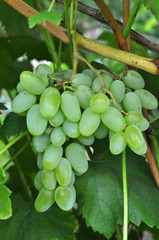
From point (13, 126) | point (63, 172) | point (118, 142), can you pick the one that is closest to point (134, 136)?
point (118, 142)

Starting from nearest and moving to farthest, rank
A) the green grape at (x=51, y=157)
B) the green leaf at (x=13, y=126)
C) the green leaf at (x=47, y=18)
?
the green leaf at (x=47, y=18), the green grape at (x=51, y=157), the green leaf at (x=13, y=126)

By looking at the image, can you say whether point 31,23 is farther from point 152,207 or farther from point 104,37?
A: point 104,37

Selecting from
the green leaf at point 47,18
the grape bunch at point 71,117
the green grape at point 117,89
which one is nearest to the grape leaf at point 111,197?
the grape bunch at point 71,117

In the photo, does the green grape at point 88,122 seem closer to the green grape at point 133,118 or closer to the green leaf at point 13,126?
the green grape at point 133,118

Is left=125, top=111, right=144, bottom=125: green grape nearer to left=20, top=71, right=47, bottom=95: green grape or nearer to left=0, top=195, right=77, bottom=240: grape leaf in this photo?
left=20, top=71, right=47, bottom=95: green grape

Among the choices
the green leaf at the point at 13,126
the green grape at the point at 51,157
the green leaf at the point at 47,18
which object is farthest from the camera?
the green leaf at the point at 13,126

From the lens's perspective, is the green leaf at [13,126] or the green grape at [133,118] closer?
the green grape at [133,118]

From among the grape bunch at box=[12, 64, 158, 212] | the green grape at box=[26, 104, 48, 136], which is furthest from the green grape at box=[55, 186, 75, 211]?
the green grape at box=[26, 104, 48, 136]
